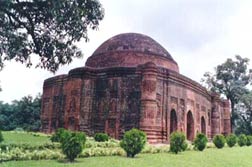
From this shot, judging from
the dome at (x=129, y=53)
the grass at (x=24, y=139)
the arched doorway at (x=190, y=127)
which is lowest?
the grass at (x=24, y=139)

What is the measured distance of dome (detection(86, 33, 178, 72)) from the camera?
1947cm

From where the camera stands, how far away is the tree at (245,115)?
100 ft

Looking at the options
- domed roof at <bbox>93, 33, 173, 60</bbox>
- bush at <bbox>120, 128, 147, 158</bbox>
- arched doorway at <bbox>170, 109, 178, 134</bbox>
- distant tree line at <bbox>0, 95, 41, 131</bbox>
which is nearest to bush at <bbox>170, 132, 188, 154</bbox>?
bush at <bbox>120, 128, 147, 158</bbox>

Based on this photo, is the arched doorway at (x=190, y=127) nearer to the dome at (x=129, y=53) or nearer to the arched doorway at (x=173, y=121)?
the arched doorway at (x=173, y=121)

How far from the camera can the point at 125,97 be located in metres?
16.2

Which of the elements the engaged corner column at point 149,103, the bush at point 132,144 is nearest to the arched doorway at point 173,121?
the engaged corner column at point 149,103

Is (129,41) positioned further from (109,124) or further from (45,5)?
(45,5)

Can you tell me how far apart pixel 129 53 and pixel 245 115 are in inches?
706

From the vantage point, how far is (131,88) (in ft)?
53.2

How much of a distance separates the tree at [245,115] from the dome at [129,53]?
12.0m

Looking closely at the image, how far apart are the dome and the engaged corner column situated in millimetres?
3620

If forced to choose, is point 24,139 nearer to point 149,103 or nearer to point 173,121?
point 149,103

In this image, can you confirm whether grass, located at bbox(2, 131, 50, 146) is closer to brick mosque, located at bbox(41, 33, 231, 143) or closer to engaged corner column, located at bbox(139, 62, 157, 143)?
brick mosque, located at bbox(41, 33, 231, 143)

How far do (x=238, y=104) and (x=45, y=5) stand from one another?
92.4 feet
